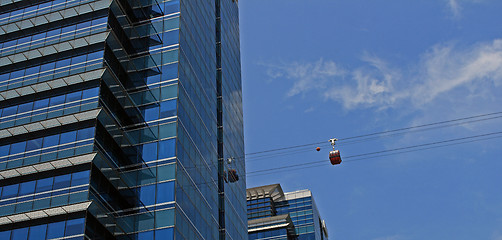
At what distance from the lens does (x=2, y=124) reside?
199 feet

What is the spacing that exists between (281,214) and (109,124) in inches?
4714

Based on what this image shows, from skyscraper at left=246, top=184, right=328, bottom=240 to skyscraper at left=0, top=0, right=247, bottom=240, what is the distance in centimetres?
8742

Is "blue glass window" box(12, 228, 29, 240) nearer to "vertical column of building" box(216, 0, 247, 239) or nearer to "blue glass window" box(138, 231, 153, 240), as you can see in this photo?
"blue glass window" box(138, 231, 153, 240)

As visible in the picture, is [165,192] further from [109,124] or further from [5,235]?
[5,235]

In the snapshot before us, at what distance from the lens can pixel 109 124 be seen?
5903 centimetres

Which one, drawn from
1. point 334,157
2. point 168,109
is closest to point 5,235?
point 168,109

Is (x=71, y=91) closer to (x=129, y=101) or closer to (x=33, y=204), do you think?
(x=129, y=101)

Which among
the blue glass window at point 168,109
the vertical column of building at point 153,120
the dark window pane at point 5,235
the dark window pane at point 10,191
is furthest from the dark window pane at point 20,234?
the blue glass window at point 168,109

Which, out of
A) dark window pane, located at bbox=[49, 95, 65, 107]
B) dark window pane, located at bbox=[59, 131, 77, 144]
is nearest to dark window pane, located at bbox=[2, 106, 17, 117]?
dark window pane, located at bbox=[49, 95, 65, 107]

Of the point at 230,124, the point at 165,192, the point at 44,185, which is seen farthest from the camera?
the point at 230,124

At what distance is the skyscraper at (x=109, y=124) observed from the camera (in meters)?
54.7

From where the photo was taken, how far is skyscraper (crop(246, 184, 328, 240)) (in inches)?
6373

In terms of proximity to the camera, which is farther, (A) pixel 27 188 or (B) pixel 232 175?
(B) pixel 232 175

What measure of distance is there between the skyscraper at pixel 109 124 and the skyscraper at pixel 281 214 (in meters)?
87.4
